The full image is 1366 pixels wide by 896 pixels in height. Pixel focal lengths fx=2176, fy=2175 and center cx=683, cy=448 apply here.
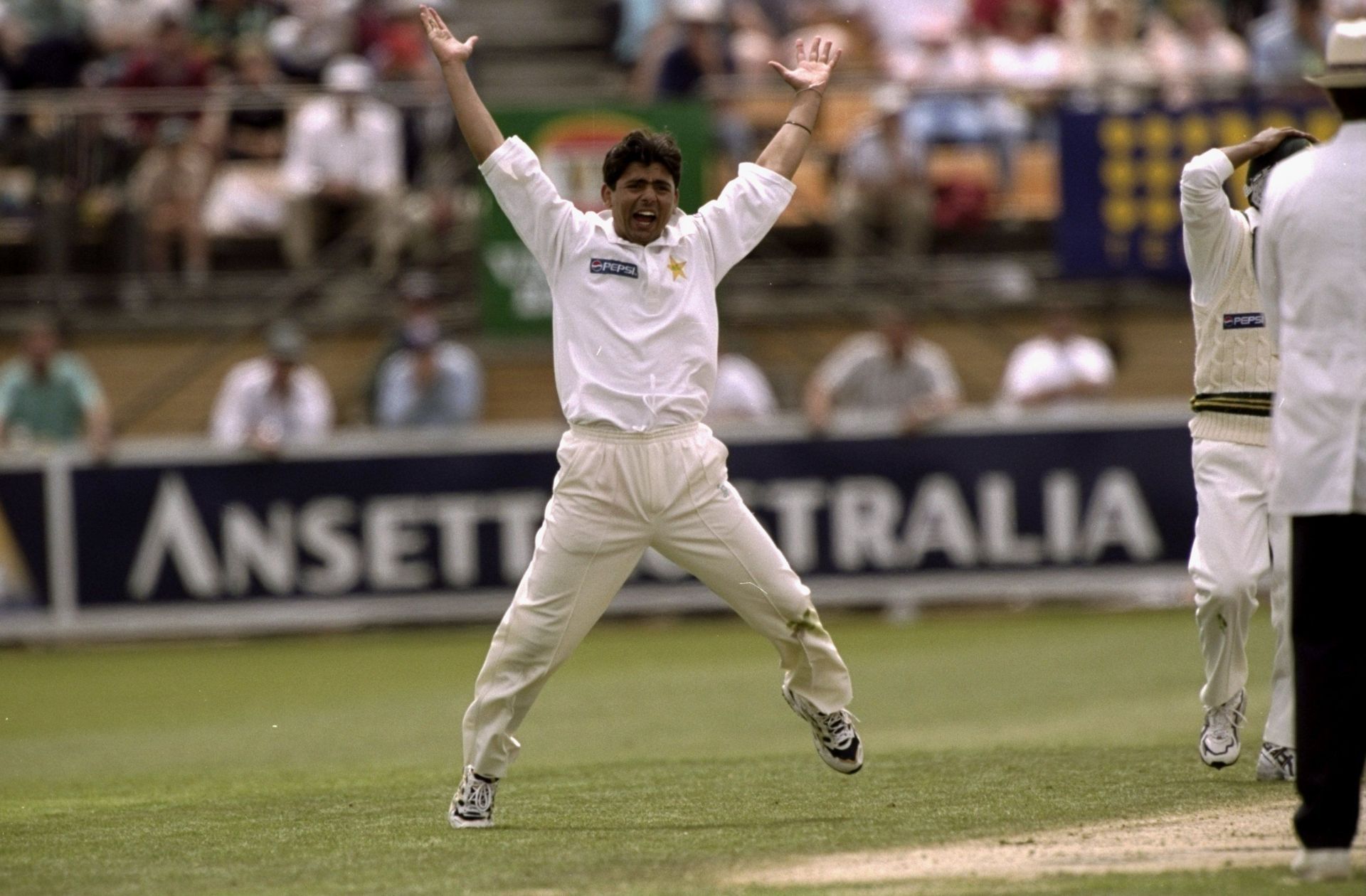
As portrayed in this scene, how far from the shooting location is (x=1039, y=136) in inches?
704

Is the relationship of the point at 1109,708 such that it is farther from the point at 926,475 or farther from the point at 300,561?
the point at 300,561

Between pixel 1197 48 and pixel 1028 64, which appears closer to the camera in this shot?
pixel 1028 64

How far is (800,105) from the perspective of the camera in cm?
786

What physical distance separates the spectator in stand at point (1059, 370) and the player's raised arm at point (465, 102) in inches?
393

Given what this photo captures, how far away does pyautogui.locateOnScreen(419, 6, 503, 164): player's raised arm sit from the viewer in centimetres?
737

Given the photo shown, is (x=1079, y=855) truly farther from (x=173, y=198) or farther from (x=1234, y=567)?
(x=173, y=198)

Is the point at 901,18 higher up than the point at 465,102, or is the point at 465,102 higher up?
the point at 465,102

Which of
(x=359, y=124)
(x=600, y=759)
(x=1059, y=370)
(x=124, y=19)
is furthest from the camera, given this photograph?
(x=124, y=19)

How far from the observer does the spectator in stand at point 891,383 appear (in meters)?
16.4

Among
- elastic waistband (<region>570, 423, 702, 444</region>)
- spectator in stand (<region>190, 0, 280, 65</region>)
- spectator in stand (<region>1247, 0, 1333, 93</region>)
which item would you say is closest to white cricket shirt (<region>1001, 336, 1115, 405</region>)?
spectator in stand (<region>1247, 0, 1333, 93</region>)

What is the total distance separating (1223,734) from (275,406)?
9.97m

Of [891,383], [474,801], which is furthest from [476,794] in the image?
[891,383]

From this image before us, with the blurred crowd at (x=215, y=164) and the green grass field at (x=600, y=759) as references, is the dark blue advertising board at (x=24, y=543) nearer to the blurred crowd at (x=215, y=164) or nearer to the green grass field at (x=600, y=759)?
the green grass field at (x=600, y=759)

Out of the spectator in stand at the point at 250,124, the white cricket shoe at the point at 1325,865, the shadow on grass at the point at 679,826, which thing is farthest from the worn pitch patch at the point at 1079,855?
the spectator in stand at the point at 250,124
